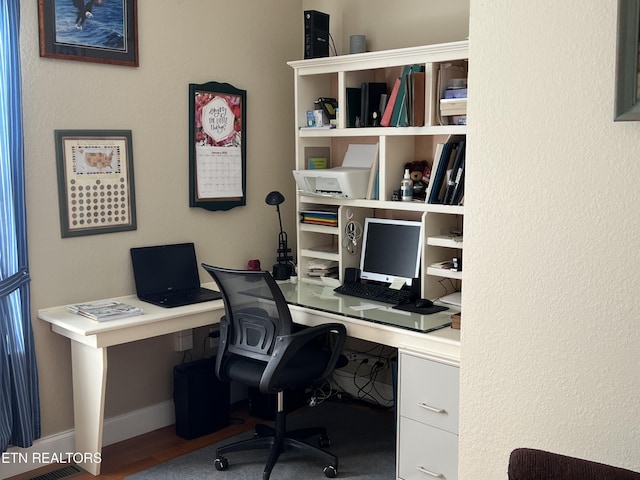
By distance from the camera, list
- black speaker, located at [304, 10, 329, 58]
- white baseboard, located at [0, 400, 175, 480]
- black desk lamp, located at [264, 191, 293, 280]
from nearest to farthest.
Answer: white baseboard, located at [0, 400, 175, 480] → black speaker, located at [304, 10, 329, 58] → black desk lamp, located at [264, 191, 293, 280]

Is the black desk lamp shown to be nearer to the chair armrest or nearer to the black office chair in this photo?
the black office chair

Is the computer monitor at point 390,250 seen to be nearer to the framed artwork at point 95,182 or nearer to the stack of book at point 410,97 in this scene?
the stack of book at point 410,97

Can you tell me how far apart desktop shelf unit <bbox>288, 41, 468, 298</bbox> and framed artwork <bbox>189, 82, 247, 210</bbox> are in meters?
0.32

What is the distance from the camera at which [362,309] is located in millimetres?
3074

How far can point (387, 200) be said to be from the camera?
11.0 feet

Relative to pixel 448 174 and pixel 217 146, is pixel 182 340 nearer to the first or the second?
pixel 217 146

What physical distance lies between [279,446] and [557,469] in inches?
70.1

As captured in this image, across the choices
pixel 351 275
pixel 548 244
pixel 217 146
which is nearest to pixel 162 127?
pixel 217 146

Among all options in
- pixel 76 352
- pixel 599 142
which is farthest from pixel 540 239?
pixel 76 352

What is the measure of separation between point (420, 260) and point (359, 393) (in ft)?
3.40

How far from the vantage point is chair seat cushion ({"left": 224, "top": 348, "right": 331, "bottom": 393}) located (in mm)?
2893

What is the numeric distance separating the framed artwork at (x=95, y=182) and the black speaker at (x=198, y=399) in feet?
2.59

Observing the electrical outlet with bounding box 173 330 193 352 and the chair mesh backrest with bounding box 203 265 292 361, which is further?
the electrical outlet with bounding box 173 330 193 352

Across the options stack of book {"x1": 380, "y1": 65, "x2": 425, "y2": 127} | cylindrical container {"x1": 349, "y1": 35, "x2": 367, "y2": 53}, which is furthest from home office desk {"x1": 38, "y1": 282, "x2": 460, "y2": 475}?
cylindrical container {"x1": 349, "y1": 35, "x2": 367, "y2": 53}
